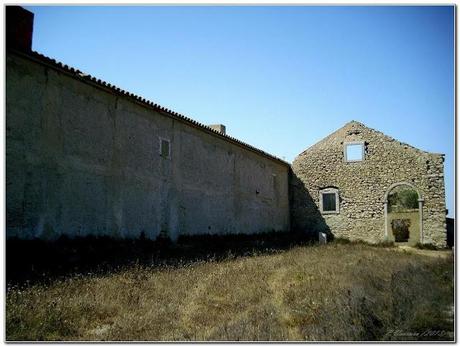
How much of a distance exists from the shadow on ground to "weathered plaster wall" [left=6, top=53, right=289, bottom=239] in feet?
1.42

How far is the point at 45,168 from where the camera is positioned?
1057 centimetres

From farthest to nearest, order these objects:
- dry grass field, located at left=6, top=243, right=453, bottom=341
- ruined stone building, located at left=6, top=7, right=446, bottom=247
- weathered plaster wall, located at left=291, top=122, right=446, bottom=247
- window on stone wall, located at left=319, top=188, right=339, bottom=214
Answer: window on stone wall, located at left=319, top=188, right=339, bottom=214
weathered plaster wall, located at left=291, top=122, right=446, bottom=247
ruined stone building, located at left=6, top=7, right=446, bottom=247
dry grass field, located at left=6, top=243, right=453, bottom=341

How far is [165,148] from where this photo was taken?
49.9 feet

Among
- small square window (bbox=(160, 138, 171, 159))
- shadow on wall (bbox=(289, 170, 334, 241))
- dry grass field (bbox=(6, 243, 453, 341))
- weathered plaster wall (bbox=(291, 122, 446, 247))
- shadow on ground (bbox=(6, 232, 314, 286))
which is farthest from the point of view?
shadow on wall (bbox=(289, 170, 334, 241))

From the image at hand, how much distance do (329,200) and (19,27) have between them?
753 inches

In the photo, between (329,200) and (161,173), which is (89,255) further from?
(329,200)

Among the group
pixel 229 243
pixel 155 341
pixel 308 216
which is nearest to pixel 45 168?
pixel 155 341

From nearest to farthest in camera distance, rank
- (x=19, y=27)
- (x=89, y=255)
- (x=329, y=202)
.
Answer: (x=19, y=27) < (x=89, y=255) < (x=329, y=202)

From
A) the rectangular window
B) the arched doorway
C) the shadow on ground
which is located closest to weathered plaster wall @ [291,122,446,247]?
the arched doorway

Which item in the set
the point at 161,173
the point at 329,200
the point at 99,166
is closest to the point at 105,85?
the point at 99,166

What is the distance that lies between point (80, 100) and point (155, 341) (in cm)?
823

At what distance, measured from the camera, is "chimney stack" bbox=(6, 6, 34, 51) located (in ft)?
32.7

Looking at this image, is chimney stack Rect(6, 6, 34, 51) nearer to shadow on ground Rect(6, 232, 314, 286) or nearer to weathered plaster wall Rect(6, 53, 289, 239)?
weathered plaster wall Rect(6, 53, 289, 239)

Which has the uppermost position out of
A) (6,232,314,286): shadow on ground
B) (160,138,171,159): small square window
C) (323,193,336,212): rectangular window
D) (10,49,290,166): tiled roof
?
(10,49,290,166): tiled roof
